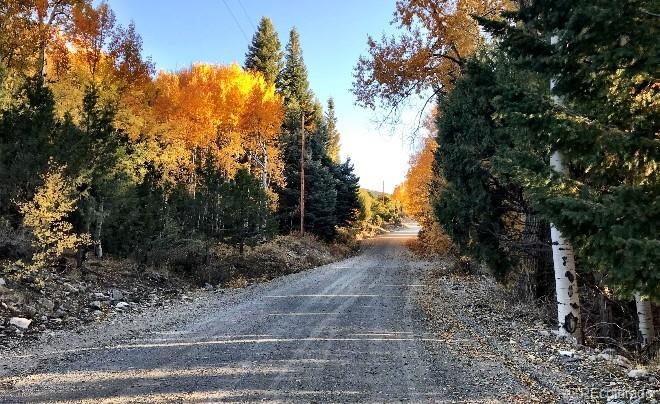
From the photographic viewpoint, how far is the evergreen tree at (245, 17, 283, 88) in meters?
37.4

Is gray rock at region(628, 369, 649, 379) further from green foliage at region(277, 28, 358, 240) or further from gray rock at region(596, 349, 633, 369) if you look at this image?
green foliage at region(277, 28, 358, 240)

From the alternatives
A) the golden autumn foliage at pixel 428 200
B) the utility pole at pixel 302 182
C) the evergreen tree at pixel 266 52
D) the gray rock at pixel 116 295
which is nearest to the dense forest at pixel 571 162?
the golden autumn foliage at pixel 428 200

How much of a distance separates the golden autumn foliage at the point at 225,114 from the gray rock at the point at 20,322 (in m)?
20.1

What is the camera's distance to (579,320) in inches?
278

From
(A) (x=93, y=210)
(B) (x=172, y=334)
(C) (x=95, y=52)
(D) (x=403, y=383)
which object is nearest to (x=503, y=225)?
(D) (x=403, y=383)

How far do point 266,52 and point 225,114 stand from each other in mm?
10739

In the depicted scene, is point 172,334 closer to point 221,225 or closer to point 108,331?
point 108,331

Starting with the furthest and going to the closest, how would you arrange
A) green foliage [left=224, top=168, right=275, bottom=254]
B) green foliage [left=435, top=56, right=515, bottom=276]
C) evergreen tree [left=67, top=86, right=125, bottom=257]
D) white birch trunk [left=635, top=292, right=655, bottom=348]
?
green foliage [left=224, top=168, right=275, bottom=254]
evergreen tree [left=67, top=86, right=125, bottom=257]
green foliage [left=435, top=56, right=515, bottom=276]
white birch trunk [left=635, top=292, right=655, bottom=348]

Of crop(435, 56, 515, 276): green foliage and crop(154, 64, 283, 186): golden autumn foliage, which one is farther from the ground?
crop(154, 64, 283, 186): golden autumn foliage

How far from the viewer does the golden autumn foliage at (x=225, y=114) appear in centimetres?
2830

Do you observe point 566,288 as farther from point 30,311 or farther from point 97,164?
point 97,164

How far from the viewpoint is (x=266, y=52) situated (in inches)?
1486

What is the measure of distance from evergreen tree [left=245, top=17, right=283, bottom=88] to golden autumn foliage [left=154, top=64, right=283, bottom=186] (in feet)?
17.5

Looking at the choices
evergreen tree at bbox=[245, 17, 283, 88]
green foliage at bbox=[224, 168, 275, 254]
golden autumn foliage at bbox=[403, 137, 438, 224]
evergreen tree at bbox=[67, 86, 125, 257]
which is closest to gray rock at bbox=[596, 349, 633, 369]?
evergreen tree at bbox=[67, 86, 125, 257]
